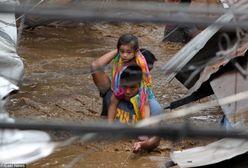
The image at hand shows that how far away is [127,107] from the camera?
586cm

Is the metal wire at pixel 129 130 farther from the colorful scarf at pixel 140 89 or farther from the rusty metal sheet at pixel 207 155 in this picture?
the colorful scarf at pixel 140 89

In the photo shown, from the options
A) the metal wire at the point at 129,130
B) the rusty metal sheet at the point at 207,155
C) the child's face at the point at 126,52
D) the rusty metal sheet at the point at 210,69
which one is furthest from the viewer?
the child's face at the point at 126,52

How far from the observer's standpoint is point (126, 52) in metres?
5.61

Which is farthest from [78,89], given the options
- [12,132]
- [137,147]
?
[12,132]

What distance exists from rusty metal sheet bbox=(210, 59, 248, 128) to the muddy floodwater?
45 cm

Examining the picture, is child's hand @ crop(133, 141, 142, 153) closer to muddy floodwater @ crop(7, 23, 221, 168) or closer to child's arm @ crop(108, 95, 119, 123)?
muddy floodwater @ crop(7, 23, 221, 168)

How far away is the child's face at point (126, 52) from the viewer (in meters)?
5.59

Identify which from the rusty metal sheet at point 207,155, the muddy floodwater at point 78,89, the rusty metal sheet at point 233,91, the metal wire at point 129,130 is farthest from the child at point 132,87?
the metal wire at point 129,130

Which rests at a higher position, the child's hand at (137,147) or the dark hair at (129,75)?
the dark hair at (129,75)

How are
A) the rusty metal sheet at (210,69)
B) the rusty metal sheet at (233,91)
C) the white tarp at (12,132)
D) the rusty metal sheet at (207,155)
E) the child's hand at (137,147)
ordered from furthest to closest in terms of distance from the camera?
the child's hand at (137,147), the rusty metal sheet at (210,69), the rusty metal sheet at (233,91), the rusty metal sheet at (207,155), the white tarp at (12,132)

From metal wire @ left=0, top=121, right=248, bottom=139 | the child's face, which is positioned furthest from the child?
metal wire @ left=0, top=121, right=248, bottom=139

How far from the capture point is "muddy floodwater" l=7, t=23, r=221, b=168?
566 cm

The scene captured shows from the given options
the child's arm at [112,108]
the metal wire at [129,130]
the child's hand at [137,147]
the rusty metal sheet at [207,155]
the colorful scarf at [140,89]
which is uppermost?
the metal wire at [129,130]

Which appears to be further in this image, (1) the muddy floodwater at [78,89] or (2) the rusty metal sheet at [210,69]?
(1) the muddy floodwater at [78,89]
